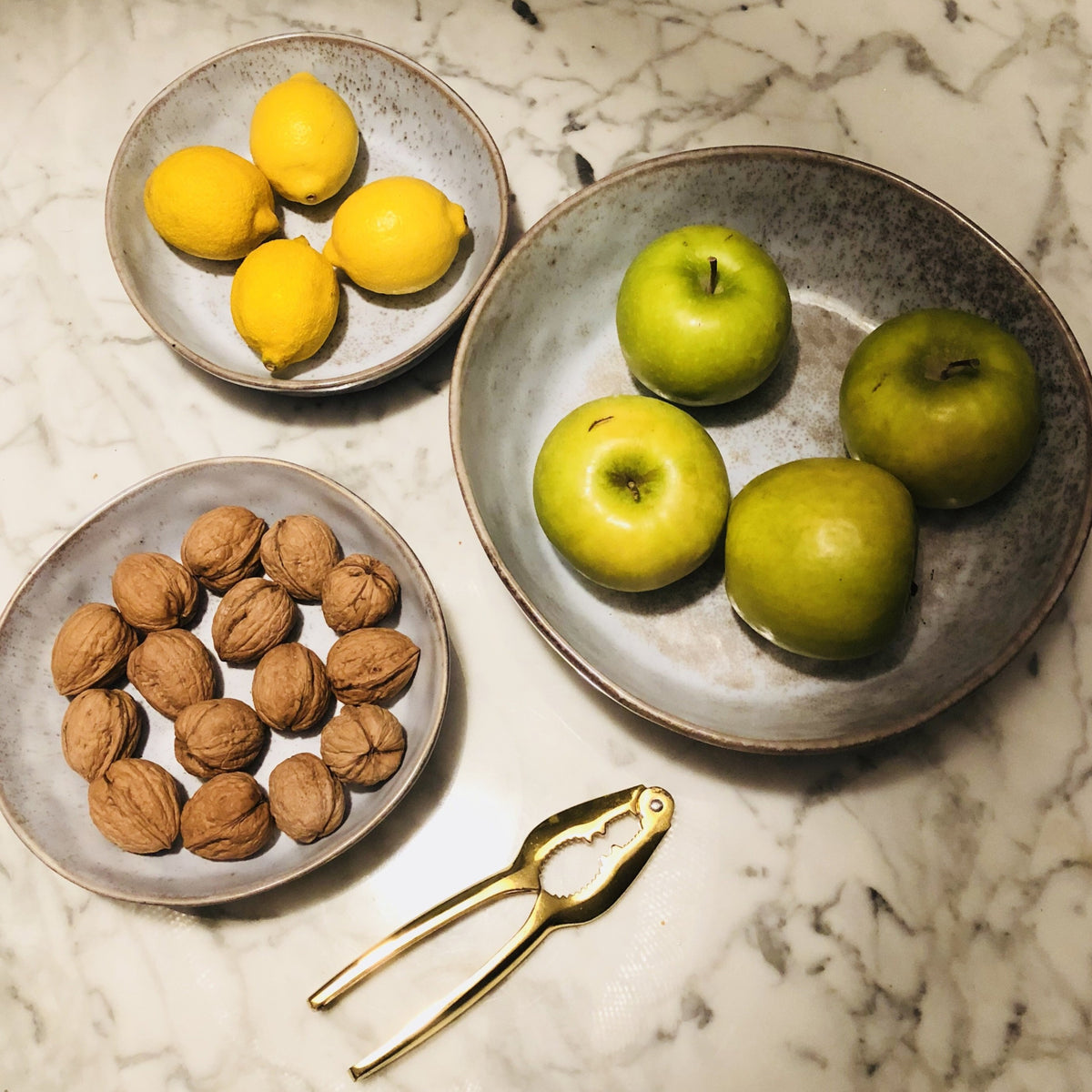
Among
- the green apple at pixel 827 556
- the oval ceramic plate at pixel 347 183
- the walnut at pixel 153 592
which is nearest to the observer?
the green apple at pixel 827 556

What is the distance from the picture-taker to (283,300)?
83 cm

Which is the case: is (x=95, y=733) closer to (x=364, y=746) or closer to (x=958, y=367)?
(x=364, y=746)

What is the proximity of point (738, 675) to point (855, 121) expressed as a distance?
641mm

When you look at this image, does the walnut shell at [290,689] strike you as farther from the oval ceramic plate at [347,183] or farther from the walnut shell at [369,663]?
the oval ceramic plate at [347,183]

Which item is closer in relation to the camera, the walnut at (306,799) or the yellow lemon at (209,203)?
the walnut at (306,799)

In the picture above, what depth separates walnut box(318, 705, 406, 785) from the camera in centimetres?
76

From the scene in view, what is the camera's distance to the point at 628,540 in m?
0.73

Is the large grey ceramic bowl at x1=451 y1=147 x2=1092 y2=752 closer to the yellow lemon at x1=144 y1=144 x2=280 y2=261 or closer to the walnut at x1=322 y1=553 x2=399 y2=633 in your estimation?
the walnut at x1=322 y1=553 x2=399 y2=633

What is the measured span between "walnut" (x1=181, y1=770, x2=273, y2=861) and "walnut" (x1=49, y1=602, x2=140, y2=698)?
15cm

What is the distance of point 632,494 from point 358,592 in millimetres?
266

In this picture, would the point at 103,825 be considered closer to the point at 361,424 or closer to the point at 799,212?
the point at 361,424

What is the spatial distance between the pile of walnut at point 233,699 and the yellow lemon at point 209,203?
0.94 ft

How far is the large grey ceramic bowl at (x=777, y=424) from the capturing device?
2.49ft

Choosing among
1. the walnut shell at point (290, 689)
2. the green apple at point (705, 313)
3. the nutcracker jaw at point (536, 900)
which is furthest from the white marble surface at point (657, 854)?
the green apple at point (705, 313)
